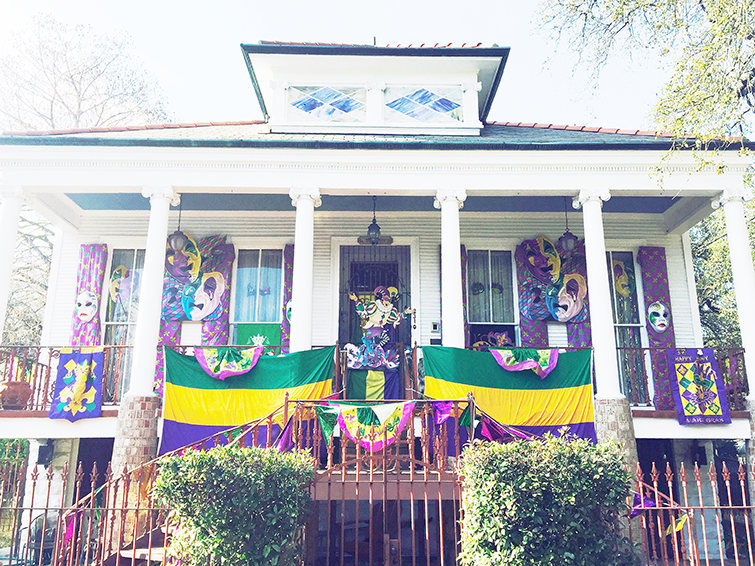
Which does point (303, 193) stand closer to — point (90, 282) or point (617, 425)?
point (90, 282)

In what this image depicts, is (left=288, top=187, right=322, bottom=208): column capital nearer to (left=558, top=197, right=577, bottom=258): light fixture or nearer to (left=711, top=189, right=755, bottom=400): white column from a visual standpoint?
(left=558, top=197, right=577, bottom=258): light fixture

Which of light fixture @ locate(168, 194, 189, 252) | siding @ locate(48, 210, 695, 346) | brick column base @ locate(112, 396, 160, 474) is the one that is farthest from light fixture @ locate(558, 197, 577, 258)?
brick column base @ locate(112, 396, 160, 474)

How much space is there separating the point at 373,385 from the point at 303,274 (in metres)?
2.38

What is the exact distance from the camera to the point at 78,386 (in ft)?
33.7

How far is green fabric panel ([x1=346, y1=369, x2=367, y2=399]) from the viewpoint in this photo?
1084 centimetres

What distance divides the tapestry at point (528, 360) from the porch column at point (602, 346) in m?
0.79

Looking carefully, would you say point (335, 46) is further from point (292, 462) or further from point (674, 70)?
point (292, 462)

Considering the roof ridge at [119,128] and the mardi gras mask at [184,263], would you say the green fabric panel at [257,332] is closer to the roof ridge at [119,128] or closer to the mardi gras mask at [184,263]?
the mardi gras mask at [184,263]

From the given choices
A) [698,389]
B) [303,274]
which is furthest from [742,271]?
[303,274]

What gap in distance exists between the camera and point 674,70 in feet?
29.3

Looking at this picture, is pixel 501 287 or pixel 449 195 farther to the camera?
pixel 501 287

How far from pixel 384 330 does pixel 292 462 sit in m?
5.64

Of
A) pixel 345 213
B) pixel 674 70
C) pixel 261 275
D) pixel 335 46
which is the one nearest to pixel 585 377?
pixel 674 70

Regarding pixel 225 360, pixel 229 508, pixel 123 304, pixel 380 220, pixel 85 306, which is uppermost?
pixel 380 220
